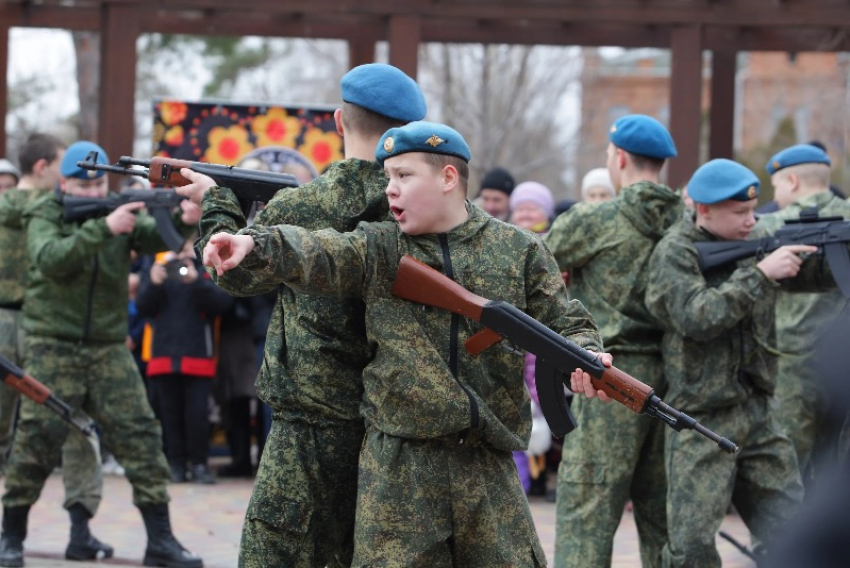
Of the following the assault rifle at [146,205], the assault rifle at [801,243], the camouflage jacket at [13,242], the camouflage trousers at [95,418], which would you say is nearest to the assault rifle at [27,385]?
the camouflage trousers at [95,418]

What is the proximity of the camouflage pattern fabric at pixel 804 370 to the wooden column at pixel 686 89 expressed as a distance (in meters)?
3.33

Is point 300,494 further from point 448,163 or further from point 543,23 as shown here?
point 543,23

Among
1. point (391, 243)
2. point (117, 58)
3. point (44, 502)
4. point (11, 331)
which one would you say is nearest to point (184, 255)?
point (11, 331)

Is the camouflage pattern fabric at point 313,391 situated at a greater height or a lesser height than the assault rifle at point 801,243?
lesser

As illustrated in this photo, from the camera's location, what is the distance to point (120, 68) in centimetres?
1166

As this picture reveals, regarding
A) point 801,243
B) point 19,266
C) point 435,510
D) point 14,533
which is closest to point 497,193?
point 19,266

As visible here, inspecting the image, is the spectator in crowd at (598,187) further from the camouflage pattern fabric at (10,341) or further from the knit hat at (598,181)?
the camouflage pattern fabric at (10,341)

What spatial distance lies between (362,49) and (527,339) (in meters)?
8.68

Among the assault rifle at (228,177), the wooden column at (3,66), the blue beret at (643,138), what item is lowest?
the assault rifle at (228,177)

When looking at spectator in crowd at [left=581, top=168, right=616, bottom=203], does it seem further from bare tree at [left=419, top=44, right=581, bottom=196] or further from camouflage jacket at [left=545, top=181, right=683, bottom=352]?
bare tree at [left=419, top=44, right=581, bottom=196]

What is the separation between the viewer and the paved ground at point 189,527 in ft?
27.4

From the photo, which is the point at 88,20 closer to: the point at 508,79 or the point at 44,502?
the point at 44,502

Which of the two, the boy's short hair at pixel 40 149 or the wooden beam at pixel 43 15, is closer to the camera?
the boy's short hair at pixel 40 149

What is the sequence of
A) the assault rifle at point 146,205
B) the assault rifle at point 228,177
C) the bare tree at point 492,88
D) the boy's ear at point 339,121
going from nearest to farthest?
the assault rifle at point 228,177
the boy's ear at point 339,121
the assault rifle at point 146,205
the bare tree at point 492,88
